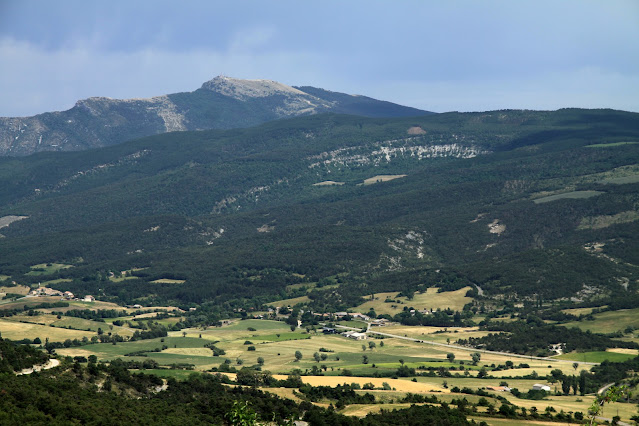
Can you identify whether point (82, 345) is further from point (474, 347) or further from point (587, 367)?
point (587, 367)

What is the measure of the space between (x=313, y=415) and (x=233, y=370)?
37.8 m

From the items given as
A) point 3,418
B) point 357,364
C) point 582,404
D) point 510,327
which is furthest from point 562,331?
point 3,418

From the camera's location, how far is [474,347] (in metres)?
172

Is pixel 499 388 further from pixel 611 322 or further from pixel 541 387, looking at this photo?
pixel 611 322

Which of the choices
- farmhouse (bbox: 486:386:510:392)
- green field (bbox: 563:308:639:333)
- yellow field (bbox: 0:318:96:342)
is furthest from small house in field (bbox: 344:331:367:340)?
farmhouse (bbox: 486:386:510:392)

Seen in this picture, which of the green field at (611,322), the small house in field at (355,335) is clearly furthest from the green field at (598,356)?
the small house in field at (355,335)

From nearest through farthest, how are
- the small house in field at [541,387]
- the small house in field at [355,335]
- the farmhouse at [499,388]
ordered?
the farmhouse at [499,388]
the small house in field at [541,387]
the small house in field at [355,335]

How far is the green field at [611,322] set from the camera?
181137 millimetres

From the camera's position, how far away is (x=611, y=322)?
18575 cm

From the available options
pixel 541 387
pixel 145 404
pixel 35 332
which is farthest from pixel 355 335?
pixel 145 404

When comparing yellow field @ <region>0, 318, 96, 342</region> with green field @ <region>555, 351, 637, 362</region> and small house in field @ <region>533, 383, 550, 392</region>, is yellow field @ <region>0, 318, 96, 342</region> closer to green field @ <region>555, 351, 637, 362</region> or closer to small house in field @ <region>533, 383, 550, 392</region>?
small house in field @ <region>533, 383, 550, 392</region>

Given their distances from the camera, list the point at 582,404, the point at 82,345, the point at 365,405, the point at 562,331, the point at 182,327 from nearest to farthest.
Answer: the point at 365,405 < the point at 582,404 < the point at 82,345 < the point at 562,331 < the point at 182,327

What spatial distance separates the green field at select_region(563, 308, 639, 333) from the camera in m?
181

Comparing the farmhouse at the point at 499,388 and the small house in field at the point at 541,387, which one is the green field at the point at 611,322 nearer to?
the small house in field at the point at 541,387
